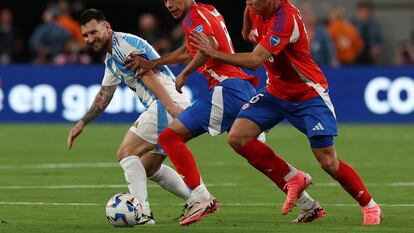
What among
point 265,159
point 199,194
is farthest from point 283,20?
point 199,194

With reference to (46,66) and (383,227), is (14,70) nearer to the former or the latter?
(46,66)

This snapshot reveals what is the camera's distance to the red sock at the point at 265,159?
39.1 ft

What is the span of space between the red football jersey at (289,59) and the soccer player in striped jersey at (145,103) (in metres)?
0.98

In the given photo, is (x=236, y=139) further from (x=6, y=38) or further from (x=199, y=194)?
(x=6, y=38)

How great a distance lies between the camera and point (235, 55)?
11352 millimetres

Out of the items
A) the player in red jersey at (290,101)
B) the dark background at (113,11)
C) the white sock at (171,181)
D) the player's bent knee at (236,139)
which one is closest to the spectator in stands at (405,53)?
the dark background at (113,11)

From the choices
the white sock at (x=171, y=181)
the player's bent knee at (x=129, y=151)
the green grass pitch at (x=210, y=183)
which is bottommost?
the green grass pitch at (x=210, y=183)

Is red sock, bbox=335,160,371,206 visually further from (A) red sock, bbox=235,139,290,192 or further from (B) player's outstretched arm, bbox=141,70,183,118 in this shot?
(B) player's outstretched arm, bbox=141,70,183,118

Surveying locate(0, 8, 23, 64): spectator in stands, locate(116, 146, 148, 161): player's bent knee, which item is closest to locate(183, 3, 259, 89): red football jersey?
locate(116, 146, 148, 161): player's bent knee

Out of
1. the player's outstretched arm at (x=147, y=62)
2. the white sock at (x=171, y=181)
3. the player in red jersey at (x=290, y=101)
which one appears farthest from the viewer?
the white sock at (x=171, y=181)

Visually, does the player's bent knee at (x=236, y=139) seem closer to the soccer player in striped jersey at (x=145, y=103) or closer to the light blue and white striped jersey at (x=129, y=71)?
the soccer player in striped jersey at (x=145, y=103)

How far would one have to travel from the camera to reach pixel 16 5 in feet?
111

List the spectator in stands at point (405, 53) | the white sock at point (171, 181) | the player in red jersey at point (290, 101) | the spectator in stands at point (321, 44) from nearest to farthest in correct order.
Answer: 1. the player in red jersey at point (290, 101)
2. the white sock at point (171, 181)
3. the spectator in stands at point (321, 44)
4. the spectator in stands at point (405, 53)

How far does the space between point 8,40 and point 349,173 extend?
58.8 feet
